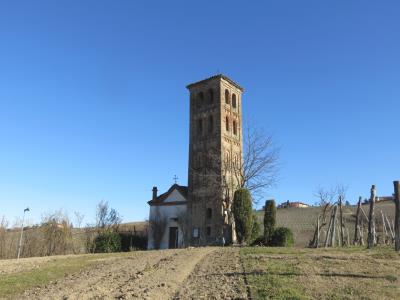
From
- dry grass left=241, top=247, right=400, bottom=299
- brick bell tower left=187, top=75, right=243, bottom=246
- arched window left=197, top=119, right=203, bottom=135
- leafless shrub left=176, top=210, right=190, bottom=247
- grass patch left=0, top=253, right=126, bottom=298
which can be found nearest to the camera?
dry grass left=241, top=247, right=400, bottom=299

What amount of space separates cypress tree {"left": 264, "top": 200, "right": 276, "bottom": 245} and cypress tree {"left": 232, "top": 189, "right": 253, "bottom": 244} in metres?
1.88

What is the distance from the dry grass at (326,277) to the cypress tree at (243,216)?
19.9 meters

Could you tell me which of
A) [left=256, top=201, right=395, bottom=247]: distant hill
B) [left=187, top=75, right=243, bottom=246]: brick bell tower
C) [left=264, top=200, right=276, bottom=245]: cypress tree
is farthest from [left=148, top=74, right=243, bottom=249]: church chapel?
[left=256, top=201, right=395, bottom=247]: distant hill

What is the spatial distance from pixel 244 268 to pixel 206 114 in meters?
31.6

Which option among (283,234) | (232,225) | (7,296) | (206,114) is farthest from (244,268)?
(206,114)

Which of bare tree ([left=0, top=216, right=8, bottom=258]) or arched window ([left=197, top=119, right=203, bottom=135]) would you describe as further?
arched window ([left=197, top=119, right=203, bottom=135])

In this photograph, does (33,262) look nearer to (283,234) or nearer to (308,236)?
(283,234)

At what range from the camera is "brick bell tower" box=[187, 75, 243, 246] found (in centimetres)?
4206

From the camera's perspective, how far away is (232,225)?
41.0 m

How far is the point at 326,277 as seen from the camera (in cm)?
1269

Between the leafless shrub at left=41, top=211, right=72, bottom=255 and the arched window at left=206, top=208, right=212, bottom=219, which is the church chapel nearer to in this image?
the arched window at left=206, top=208, right=212, bottom=219

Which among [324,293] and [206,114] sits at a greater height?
[206,114]

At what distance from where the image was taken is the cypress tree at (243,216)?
37.4m

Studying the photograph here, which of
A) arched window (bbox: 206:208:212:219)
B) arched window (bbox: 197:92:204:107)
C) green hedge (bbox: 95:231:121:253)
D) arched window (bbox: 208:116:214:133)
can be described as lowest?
green hedge (bbox: 95:231:121:253)
